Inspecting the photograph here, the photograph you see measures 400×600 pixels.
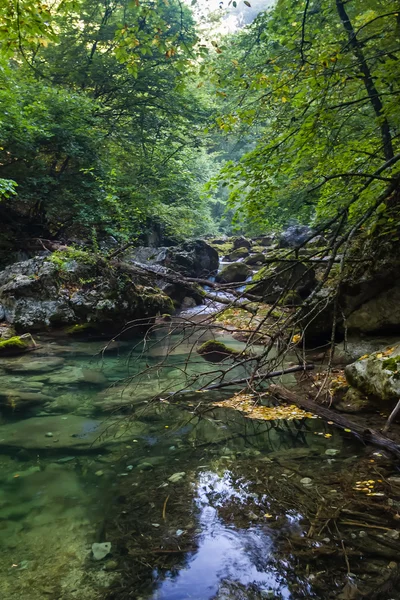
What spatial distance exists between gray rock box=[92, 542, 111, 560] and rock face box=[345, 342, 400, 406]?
354 cm

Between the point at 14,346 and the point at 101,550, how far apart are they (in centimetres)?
769

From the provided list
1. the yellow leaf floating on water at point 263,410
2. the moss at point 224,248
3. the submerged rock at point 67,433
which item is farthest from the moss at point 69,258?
the moss at point 224,248

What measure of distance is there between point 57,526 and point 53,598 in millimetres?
782

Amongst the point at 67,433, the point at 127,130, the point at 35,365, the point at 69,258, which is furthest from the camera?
the point at 127,130

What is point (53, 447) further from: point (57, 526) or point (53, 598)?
point (53, 598)

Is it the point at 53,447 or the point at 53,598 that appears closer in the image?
the point at 53,598

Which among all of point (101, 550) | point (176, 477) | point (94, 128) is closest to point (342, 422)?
point (176, 477)

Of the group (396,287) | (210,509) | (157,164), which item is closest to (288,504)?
(210,509)

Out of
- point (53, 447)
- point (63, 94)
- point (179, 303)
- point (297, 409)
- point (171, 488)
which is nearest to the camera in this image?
point (171, 488)

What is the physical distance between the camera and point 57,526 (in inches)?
119

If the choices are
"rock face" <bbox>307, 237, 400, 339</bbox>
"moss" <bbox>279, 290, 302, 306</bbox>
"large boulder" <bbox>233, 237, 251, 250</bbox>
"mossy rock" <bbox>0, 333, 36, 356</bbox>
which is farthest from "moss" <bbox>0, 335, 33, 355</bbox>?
"large boulder" <bbox>233, 237, 251, 250</bbox>

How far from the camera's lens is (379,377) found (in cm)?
469

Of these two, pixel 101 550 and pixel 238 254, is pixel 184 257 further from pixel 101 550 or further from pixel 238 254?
pixel 101 550

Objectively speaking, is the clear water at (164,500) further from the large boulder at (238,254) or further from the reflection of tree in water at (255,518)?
the large boulder at (238,254)
